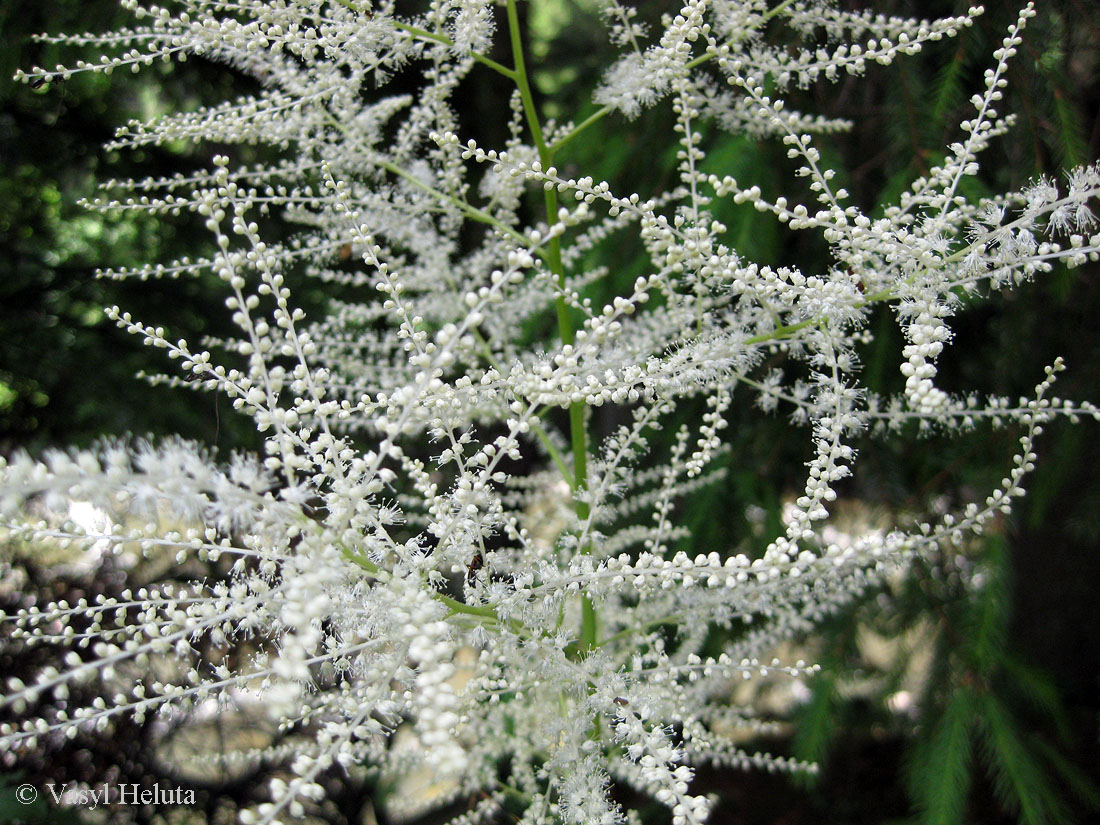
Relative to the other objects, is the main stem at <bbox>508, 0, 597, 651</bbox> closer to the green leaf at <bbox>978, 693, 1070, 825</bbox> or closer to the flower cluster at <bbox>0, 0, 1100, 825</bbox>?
the flower cluster at <bbox>0, 0, 1100, 825</bbox>

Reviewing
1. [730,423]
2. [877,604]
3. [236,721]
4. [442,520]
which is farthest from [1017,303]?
[236,721]

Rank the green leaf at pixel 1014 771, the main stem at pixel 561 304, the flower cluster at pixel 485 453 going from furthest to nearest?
the green leaf at pixel 1014 771 → the main stem at pixel 561 304 → the flower cluster at pixel 485 453

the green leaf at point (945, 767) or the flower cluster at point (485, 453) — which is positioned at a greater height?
the flower cluster at point (485, 453)

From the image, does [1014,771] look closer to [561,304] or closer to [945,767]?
[945,767]

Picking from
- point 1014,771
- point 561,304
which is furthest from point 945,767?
point 561,304

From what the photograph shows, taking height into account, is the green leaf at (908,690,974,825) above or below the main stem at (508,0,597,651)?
below

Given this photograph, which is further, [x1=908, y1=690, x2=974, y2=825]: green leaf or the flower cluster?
[x1=908, y1=690, x2=974, y2=825]: green leaf

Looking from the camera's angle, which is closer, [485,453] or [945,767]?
[485,453]

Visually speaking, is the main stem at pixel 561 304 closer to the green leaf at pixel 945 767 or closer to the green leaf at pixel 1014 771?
the green leaf at pixel 945 767

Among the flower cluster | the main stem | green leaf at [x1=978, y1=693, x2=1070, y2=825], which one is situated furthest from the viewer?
green leaf at [x1=978, y1=693, x2=1070, y2=825]

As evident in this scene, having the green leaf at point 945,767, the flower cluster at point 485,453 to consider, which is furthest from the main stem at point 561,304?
the green leaf at point 945,767

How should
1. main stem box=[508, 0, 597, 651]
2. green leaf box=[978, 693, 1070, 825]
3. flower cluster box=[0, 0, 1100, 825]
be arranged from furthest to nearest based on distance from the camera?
green leaf box=[978, 693, 1070, 825], main stem box=[508, 0, 597, 651], flower cluster box=[0, 0, 1100, 825]

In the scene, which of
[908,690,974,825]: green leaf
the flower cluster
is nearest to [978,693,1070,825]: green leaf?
[908,690,974,825]: green leaf
